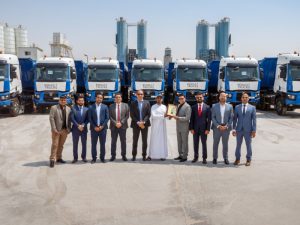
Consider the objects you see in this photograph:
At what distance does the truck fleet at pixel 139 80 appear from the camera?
18.6 meters

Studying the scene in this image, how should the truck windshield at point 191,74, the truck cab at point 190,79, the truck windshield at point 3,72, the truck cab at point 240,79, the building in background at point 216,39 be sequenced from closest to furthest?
1. the truck windshield at point 3,72
2. the truck cab at point 240,79
3. the truck cab at point 190,79
4. the truck windshield at point 191,74
5. the building in background at point 216,39

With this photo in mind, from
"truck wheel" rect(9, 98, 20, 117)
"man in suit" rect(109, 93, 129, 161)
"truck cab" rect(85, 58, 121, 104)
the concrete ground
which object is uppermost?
"truck cab" rect(85, 58, 121, 104)

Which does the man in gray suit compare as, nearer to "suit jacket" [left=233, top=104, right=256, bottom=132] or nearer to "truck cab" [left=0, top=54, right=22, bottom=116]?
"suit jacket" [left=233, top=104, right=256, bottom=132]

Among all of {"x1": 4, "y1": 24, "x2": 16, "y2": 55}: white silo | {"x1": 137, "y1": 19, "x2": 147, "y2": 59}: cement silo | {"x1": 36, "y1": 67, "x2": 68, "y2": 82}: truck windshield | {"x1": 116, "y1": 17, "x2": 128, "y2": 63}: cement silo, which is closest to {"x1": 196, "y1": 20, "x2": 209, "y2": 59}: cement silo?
{"x1": 137, "y1": 19, "x2": 147, "y2": 59}: cement silo

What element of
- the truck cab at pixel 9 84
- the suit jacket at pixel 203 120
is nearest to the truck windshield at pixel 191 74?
the truck cab at pixel 9 84

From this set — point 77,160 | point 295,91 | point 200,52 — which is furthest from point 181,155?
point 200,52

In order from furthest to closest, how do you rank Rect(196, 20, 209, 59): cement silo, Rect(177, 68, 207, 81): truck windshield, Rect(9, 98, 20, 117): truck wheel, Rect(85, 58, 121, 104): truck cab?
Rect(196, 20, 209, 59): cement silo < Rect(177, 68, 207, 81): truck windshield < Rect(85, 58, 121, 104): truck cab < Rect(9, 98, 20, 117): truck wheel

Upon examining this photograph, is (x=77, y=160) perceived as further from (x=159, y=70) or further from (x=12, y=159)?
(x=159, y=70)

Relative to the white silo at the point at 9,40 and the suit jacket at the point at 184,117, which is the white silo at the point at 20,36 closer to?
the white silo at the point at 9,40

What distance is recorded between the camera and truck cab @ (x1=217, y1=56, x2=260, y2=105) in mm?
20266

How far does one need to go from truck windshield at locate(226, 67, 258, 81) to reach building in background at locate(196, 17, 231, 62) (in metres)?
57.2

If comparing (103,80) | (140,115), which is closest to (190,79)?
(103,80)

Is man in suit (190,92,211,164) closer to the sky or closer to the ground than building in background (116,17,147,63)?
closer to the ground

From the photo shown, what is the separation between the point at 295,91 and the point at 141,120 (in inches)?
486
